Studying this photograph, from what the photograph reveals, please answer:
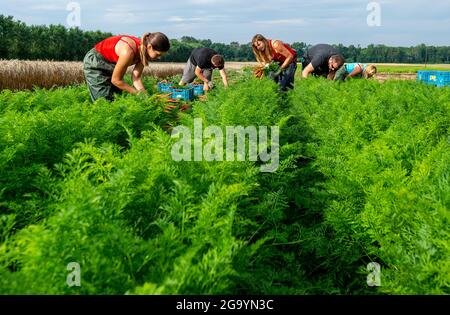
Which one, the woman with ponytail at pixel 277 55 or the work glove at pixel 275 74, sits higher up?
the woman with ponytail at pixel 277 55

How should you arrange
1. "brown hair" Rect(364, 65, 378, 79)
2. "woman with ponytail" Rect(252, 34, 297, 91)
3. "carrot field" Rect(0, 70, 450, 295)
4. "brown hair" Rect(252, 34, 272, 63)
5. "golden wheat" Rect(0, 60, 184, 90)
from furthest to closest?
"golden wheat" Rect(0, 60, 184, 90), "brown hair" Rect(364, 65, 378, 79), "woman with ponytail" Rect(252, 34, 297, 91), "brown hair" Rect(252, 34, 272, 63), "carrot field" Rect(0, 70, 450, 295)

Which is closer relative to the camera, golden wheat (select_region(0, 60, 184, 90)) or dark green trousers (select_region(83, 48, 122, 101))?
dark green trousers (select_region(83, 48, 122, 101))

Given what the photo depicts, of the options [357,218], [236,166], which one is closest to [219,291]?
[236,166]

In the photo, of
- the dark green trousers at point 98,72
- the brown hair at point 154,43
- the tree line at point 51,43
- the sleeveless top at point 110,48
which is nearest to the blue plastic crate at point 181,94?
the dark green trousers at point 98,72

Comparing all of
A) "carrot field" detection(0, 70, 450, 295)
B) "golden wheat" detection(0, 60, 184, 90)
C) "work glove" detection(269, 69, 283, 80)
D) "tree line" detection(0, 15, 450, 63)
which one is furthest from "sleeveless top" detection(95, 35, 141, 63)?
"tree line" detection(0, 15, 450, 63)

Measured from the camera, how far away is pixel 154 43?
19.6ft

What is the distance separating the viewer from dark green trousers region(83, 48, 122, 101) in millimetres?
6766

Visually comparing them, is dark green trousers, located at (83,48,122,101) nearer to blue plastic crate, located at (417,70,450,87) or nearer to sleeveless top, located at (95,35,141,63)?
sleeveless top, located at (95,35,141,63)

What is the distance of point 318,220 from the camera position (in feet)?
14.6

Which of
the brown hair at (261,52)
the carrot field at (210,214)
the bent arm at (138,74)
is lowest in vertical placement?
the carrot field at (210,214)

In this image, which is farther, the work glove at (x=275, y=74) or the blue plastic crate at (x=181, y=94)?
the work glove at (x=275, y=74)

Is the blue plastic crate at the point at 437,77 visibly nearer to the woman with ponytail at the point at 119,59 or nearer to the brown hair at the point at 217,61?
the brown hair at the point at 217,61

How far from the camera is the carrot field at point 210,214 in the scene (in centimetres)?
209

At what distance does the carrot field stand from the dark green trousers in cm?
126
